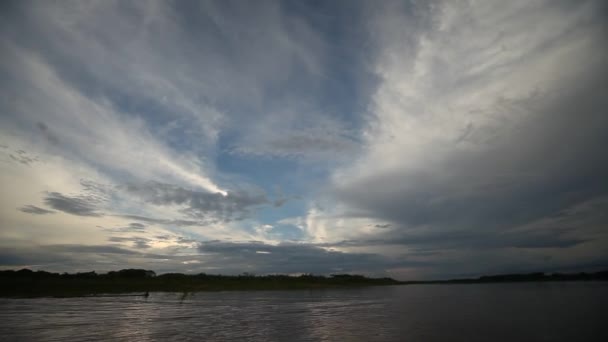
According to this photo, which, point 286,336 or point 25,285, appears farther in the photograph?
point 25,285

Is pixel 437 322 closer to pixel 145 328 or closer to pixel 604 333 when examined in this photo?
pixel 604 333

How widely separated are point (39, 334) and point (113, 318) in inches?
410

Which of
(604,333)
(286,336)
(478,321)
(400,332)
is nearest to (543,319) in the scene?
(478,321)

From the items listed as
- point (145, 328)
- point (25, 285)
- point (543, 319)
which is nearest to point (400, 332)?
point (543, 319)

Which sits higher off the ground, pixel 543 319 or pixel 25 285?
pixel 25 285

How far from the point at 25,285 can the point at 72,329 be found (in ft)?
248

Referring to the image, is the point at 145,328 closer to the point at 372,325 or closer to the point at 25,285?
the point at 372,325

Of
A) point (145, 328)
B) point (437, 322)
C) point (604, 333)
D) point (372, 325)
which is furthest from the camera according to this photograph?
point (437, 322)

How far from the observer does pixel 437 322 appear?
33375 mm

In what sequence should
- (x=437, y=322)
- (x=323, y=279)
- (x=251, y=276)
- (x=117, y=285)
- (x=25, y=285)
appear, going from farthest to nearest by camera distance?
(x=323, y=279)
(x=251, y=276)
(x=117, y=285)
(x=25, y=285)
(x=437, y=322)

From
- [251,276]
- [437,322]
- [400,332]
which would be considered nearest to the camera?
[400,332]

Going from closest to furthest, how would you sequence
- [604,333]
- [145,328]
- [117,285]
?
[604,333] < [145,328] < [117,285]

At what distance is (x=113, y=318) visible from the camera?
116 feet

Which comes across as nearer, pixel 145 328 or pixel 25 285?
pixel 145 328
